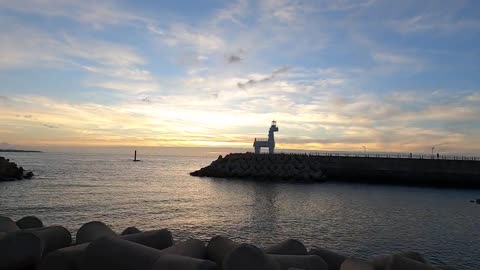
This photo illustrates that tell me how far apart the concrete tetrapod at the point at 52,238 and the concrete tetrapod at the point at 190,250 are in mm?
2253

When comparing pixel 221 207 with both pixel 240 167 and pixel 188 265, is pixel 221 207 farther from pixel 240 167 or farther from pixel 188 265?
pixel 240 167

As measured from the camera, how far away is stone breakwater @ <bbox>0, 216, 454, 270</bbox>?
17.5 ft

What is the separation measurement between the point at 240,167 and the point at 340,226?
29.3 metres

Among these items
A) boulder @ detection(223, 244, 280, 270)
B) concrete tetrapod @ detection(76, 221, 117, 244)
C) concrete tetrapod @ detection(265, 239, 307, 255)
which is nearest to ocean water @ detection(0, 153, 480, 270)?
Answer: concrete tetrapod @ detection(265, 239, 307, 255)

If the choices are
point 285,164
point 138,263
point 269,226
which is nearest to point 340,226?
point 269,226

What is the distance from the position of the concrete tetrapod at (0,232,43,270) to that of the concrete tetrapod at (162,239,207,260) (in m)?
2.11

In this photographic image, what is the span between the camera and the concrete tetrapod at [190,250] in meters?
6.30

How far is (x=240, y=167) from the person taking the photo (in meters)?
44.4

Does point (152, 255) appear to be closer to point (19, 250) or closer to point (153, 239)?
point (153, 239)

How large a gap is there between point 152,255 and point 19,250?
235cm

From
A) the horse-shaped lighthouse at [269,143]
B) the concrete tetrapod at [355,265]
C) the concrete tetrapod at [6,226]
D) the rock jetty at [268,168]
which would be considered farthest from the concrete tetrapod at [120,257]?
the horse-shaped lighthouse at [269,143]

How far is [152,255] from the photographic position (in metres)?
5.60

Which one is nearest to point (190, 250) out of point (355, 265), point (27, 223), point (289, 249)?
point (289, 249)

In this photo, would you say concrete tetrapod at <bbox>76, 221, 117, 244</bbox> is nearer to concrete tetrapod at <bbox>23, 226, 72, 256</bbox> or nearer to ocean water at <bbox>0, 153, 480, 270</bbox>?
concrete tetrapod at <bbox>23, 226, 72, 256</bbox>
